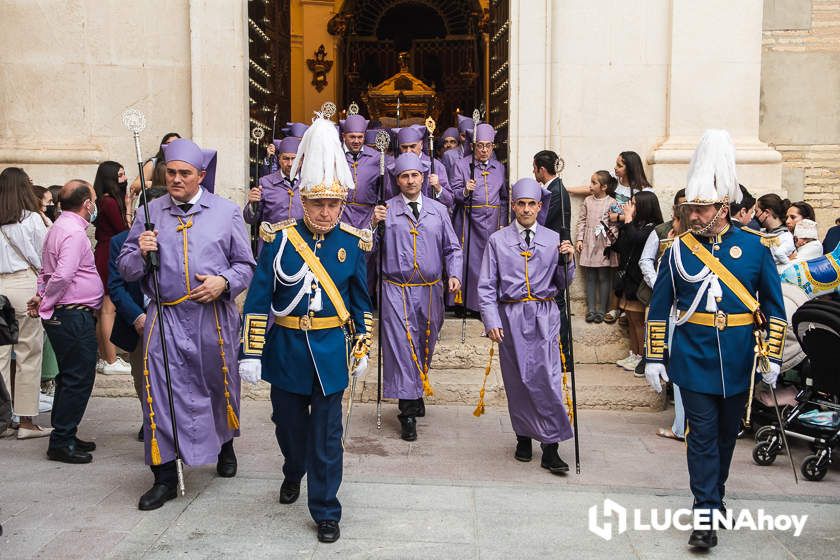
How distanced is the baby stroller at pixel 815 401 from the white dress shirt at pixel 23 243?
5.60 meters

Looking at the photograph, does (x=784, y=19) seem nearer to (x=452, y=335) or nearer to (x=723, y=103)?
(x=723, y=103)

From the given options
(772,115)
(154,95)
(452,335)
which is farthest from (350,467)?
(772,115)

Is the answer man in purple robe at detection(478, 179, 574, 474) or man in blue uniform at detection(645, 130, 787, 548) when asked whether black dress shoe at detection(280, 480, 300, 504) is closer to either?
man in purple robe at detection(478, 179, 574, 474)

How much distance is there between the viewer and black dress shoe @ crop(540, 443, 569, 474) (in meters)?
6.43

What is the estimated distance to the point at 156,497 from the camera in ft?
18.3

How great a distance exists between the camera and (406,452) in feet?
22.7

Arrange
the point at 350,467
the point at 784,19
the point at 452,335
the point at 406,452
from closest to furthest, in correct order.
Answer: the point at 350,467 < the point at 406,452 < the point at 452,335 < the point at 784,19

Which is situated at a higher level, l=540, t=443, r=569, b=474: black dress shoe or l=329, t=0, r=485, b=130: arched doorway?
l=329, t=0, r=485, b=130: arched doorway

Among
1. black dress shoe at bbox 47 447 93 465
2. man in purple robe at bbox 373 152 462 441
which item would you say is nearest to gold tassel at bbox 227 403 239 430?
black dress shoe at bbox 47 447 93 465

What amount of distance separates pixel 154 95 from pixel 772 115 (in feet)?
23.1

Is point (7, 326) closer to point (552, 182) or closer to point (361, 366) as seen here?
point (361, 366)

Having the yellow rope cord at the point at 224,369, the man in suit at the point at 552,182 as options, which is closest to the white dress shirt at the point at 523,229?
the man in suit at the point at 552,182

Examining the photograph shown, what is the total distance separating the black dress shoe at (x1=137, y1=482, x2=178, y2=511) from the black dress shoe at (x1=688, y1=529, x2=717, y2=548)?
10.1 feet

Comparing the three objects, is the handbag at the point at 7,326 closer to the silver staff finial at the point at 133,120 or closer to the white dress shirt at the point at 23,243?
the silver staff finial at the point at 133,120
